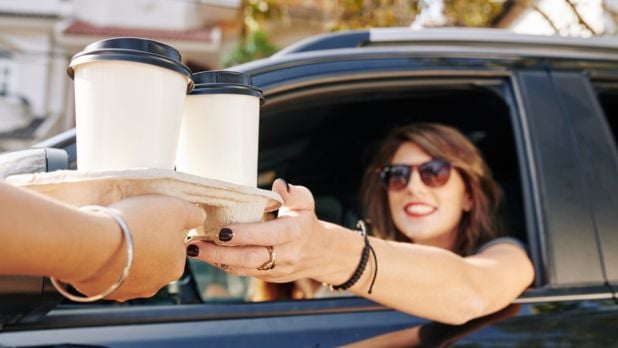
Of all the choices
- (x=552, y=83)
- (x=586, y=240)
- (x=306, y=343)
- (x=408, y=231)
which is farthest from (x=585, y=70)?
(x=306, y=343)

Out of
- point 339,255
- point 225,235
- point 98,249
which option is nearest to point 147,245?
point 98,249

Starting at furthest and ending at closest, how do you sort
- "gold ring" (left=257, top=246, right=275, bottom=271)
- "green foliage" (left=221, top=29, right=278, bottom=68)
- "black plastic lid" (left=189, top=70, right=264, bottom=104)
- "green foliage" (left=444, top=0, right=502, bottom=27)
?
"green foliage" (left=221, top=29, right=278, bottom=68), "green foliage" (left=444, top=0, right=502, bottom=27), "gold ring" (left=257, top=246, right=275, bottom=271), "black plastic lid" (left=189, top=70, right=264, bottom=104)

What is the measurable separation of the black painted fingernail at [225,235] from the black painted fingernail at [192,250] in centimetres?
7

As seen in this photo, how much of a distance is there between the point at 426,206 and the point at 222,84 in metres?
1.12

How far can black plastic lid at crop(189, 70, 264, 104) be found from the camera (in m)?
0.94

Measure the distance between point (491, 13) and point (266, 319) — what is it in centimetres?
666

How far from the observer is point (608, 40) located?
1.94 meters

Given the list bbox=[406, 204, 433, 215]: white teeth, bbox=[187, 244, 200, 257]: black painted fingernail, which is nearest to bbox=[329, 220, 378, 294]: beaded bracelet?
bbox=[187, 244, 200, 257]: black painted fingernail

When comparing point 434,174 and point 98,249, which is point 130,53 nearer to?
point 98,249

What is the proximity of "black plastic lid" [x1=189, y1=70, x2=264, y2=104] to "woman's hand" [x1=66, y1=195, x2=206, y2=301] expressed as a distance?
0.19 metres

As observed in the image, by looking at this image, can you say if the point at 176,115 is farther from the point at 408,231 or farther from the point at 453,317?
the point at 408,231

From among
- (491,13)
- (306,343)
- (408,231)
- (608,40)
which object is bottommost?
(306,343)

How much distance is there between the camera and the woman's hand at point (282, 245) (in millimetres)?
1001

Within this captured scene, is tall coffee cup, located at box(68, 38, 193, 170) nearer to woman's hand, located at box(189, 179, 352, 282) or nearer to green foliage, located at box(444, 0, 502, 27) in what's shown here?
woman's hand, located at box(189, 179, 352, 282)
